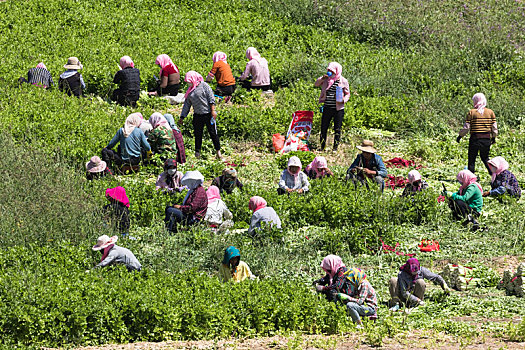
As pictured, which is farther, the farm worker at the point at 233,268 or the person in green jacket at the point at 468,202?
the person in green jacket at the point at 468,202

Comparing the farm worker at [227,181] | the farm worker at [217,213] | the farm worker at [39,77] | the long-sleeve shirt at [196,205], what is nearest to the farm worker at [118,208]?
the long-sleeve shirt at [196,205]

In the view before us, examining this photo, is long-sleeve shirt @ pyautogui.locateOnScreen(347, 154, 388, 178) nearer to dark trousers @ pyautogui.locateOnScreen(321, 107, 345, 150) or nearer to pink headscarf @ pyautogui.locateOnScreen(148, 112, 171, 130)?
dark trousers @ pyautogui.locateOnScreen(321, 107, 345, 150)

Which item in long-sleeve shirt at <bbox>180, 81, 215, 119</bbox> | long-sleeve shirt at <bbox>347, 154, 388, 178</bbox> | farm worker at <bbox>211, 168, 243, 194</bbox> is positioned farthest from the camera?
long-sleeve shirt at <bbox>180, 81, 215, 119</bbox>

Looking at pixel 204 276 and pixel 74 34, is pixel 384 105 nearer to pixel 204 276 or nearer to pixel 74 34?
pixel 74 34

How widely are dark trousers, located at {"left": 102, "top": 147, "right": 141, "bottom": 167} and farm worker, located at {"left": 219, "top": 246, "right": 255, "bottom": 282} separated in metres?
4.78

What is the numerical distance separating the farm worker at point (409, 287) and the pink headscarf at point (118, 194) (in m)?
4.22

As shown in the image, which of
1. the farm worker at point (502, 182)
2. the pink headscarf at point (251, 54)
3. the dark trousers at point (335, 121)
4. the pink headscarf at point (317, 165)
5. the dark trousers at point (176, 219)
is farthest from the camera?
the pink headscarf at point (251, 54)

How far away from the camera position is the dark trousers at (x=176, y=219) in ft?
39.3

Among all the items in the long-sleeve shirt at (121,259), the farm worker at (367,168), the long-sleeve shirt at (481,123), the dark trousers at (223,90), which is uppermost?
the long-sleeve shirt at (481,123)

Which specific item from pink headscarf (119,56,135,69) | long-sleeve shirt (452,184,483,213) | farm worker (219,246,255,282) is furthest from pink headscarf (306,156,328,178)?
pink headscarf (119,56,135,69)

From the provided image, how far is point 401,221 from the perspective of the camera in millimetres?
12867

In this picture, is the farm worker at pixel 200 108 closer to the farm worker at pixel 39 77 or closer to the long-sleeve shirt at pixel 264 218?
the farm worker at pixel 39 77

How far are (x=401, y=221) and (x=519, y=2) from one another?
15975 millimetres

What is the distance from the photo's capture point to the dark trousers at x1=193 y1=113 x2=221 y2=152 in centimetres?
1543
